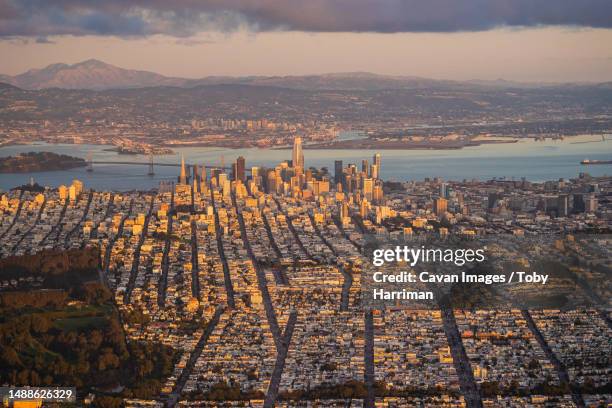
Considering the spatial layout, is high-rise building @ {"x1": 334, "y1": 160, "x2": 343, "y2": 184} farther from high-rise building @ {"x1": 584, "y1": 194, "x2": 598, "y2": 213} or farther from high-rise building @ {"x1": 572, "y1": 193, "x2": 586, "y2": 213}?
high-rise building @ {"x1": 584, "y1": 194, "x2": 598, "y2": 213}

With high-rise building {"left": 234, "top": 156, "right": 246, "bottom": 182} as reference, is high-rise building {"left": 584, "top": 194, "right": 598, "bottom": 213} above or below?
above

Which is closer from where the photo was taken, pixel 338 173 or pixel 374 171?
pixel 338 173

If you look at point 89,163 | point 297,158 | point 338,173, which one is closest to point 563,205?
point 338,173

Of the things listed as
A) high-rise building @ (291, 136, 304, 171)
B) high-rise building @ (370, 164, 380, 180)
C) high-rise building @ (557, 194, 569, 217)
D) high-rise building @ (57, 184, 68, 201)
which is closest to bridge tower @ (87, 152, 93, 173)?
high-rise building @ (291, 136, 304, 171)

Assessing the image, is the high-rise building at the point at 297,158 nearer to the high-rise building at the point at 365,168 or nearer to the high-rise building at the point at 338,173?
the high-rise building at the point at 338,173

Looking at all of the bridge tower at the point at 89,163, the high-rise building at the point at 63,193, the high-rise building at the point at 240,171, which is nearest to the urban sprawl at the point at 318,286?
the high-rise building at the point at 63,193

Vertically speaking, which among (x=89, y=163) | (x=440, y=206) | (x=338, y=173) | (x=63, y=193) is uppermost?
(x=440, y=206)

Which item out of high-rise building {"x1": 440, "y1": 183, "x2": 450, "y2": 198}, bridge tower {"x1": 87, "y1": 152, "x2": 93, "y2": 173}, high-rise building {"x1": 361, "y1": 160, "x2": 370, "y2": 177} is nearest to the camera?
high-rise building {"x1": 440, "y1": 183, "x2": 450, "y2": 198}

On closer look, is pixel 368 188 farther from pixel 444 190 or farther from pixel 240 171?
pixel 240 171

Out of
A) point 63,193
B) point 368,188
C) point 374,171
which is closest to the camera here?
point 368,188

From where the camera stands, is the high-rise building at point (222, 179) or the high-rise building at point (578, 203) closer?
the high-rise building at point (578, 203)
